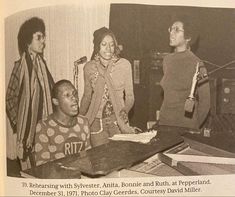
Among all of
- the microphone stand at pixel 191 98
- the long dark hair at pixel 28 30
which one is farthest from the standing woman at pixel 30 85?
the microphone stand at pixel 191 98

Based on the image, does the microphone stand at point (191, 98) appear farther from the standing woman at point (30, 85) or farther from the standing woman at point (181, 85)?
the standing woman at point (30, 85)

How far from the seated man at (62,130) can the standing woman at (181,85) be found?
0.20 ft

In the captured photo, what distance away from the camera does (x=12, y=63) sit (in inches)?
11.6

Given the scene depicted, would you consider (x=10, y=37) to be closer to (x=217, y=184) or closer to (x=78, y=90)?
(x=78, y=90)

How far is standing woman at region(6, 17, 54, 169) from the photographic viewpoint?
293 millimetres

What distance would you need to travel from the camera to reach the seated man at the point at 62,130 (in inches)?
11.5

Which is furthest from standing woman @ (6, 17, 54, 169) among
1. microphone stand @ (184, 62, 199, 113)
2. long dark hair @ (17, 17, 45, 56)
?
microphone stand @ (184, 62, 199, 113)

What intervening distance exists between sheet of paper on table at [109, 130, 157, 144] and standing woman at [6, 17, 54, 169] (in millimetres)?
54

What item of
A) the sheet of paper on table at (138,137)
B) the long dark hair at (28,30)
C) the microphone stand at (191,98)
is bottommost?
the sheet of paper on table at (138,137)

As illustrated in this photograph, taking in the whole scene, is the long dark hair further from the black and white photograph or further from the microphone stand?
the microphone stand

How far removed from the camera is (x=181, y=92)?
0.30 metres

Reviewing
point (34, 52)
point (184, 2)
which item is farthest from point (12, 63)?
point (184, 2)

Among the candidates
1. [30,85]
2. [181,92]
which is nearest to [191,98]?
[181,92]

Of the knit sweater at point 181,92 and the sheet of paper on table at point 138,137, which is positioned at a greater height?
the knit sweater at point 181,92
